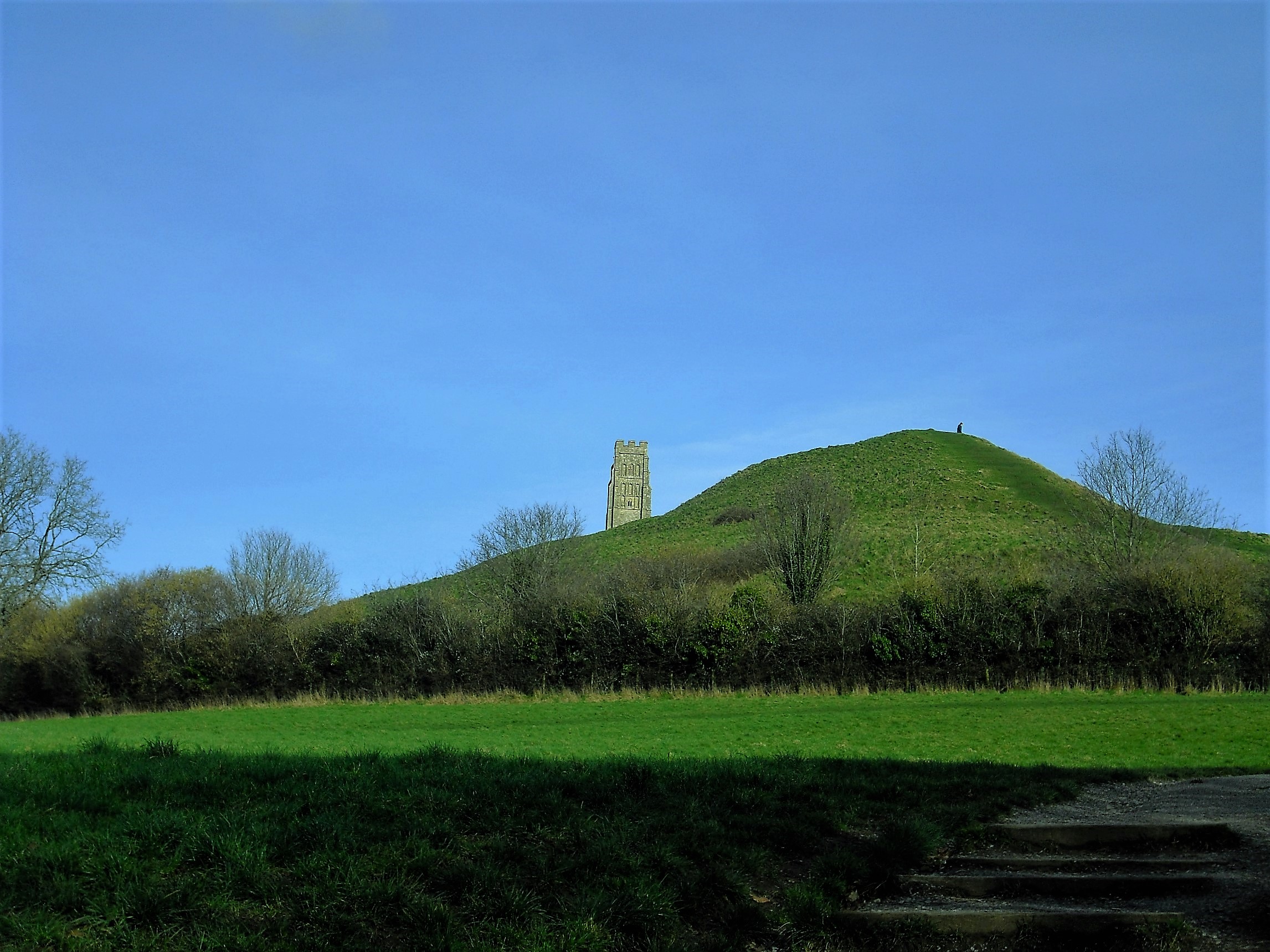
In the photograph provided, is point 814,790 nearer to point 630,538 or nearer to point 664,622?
point 664,622

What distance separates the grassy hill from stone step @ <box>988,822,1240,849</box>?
30116 mm

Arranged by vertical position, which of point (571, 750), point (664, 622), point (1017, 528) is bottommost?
point (571, 750)

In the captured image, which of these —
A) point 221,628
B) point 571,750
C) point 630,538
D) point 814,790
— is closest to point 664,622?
point 571,750

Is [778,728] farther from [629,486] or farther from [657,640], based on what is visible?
[629,486]

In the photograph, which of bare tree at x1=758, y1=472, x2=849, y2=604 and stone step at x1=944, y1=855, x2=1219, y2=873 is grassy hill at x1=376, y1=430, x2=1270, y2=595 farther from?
stone step at x1=944, y1=855, x2=1219, y2=873

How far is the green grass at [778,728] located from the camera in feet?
50.9

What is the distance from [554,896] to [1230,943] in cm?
425

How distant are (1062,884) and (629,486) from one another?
450ft

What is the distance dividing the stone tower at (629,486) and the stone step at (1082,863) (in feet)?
434

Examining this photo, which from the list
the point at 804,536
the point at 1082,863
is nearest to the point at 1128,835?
the point at 1082,863

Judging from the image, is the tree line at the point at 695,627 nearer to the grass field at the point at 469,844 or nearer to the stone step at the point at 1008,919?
the grass field at the point at 469,844

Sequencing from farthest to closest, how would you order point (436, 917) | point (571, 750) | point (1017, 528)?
1. point (1017, 528)
2. point (571, 750)
3. point (436, 917)

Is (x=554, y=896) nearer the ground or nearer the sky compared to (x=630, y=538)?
nearer the ground

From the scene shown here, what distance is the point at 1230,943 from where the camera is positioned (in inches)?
219
